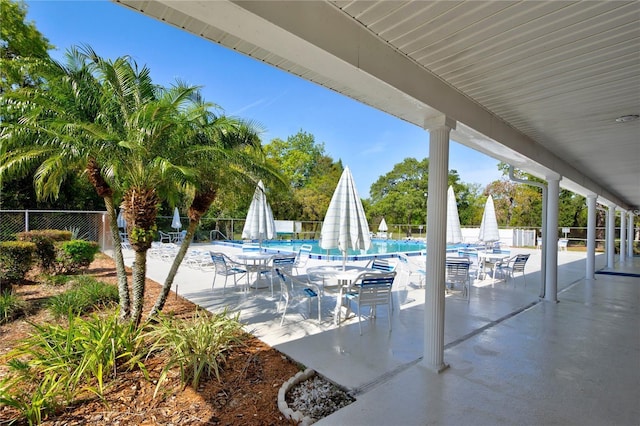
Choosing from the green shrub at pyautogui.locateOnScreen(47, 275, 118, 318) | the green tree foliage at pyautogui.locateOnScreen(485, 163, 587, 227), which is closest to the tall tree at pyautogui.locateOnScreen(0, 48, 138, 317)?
the green shrub at pyautogui.locateOnScreen(47, 275, 118, 318)

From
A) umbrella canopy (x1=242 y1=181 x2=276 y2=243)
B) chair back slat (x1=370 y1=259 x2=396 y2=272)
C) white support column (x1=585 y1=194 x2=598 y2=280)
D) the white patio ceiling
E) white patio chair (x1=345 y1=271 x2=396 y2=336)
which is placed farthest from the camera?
white support column (x1=585 y1=194 x2=598 y2=280)

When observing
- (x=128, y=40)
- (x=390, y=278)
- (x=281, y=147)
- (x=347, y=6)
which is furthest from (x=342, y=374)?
(x=281, y=147)

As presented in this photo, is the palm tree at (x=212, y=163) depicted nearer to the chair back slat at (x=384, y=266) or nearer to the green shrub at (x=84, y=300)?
the green shrub at (x=84, y=300)

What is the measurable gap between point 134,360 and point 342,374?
2.14 metres

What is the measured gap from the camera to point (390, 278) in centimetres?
456

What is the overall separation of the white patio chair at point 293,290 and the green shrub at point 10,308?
13.1 feet

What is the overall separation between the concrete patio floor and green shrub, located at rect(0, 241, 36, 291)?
3521 millimetres

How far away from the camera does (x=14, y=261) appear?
254 inches

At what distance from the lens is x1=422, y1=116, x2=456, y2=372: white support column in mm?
3418

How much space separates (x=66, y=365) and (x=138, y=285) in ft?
4.93

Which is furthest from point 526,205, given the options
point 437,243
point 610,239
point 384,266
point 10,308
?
point 10,308

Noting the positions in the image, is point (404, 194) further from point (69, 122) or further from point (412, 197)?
point (69, 122)

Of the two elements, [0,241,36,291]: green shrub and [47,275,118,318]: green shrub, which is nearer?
[47,275,118,318]: green shrub

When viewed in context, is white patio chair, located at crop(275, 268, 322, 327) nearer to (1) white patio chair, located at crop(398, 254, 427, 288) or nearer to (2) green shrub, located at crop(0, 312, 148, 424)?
(2) green shrub, located at crop(0, 312, 148, 424)
